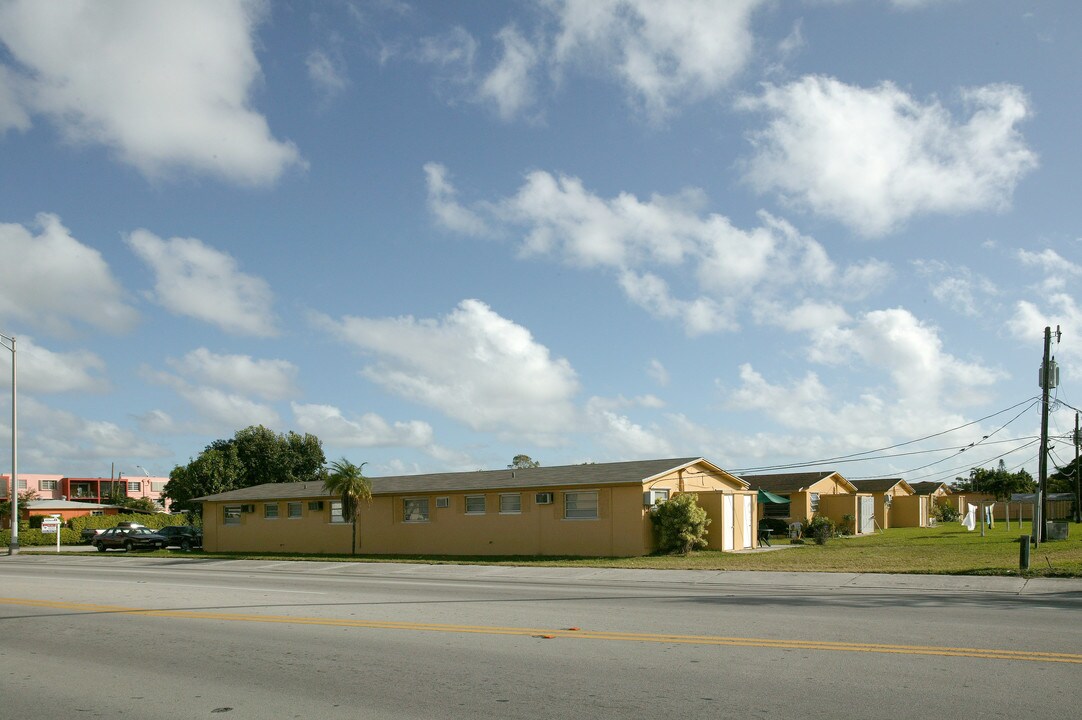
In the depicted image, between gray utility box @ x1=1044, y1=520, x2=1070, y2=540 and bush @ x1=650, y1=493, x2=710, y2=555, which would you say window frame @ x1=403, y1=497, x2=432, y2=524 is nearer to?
bush @ x1=650, y1=493, x2=710, y2=555

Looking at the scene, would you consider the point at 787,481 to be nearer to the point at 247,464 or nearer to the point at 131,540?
the point at 131,540

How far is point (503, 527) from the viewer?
111 ft

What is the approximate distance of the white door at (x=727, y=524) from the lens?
32281 mm

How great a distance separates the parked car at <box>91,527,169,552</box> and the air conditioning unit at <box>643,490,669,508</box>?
27.8 m

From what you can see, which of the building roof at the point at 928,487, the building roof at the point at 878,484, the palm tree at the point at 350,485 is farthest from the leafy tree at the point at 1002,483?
the palm tree at the point at 350,485

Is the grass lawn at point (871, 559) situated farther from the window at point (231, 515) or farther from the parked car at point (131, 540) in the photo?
the parked car at point (131, 540)

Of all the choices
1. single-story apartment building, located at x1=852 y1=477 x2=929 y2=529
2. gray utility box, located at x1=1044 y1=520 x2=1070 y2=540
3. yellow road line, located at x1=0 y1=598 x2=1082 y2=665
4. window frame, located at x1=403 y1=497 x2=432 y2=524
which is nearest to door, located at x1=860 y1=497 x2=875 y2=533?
single-story apartment building, located at x1=852 y1=477 x2=929 y2=529

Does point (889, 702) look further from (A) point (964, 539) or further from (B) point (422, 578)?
(A) point (964, 539)

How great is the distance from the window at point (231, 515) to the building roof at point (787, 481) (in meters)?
25.3

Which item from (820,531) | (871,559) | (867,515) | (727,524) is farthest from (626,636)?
(867,515)

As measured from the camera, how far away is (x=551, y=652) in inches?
420

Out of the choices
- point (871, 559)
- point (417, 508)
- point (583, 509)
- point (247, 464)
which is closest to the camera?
point (871, 559)

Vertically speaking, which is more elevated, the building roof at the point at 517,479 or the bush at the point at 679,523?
the building roof at the point at 517,479

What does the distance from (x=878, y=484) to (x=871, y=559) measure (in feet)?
110
